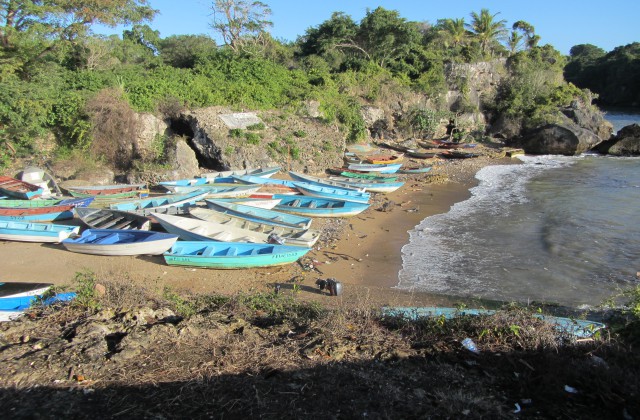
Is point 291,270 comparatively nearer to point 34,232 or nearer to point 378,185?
point 34,232

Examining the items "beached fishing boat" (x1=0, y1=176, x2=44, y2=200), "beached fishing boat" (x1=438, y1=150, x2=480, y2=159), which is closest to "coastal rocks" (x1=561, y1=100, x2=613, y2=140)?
"beached fishing boat" (x1=438, y1=150, x2=480, y2=159)

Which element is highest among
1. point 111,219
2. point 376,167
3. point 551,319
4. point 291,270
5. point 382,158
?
point 382,158

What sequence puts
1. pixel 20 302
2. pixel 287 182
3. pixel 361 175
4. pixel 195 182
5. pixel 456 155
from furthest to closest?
pixel 456 155 → pixel 361 175 → pixel 195 182 → pixel 287 182 → pixel 20 302

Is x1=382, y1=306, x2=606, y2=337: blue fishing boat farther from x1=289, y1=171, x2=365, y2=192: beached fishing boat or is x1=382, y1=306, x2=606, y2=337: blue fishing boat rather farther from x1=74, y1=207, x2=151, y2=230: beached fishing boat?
x1=289, y1=171, x2=365, y2=192: beached fishing boat

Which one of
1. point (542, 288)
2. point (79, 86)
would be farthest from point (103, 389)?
point (79, 86)

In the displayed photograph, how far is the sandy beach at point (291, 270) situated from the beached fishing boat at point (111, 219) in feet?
4.30

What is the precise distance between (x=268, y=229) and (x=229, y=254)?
2.44 meters

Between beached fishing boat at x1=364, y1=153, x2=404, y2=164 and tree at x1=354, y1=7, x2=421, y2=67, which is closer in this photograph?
beached fishing boat at x1=364, y1=153, x2=404, y2=164

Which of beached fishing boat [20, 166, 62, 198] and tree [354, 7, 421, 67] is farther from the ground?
tree [354, 7, 421, 67]

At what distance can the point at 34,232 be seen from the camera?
44.9ft

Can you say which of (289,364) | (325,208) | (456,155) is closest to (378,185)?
(325,208)

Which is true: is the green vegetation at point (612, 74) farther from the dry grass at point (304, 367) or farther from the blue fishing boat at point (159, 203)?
the dry grass at point (304, 367)

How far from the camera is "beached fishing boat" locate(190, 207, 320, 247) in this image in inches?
513

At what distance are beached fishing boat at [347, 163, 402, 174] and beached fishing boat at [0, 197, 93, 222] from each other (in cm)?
1454
